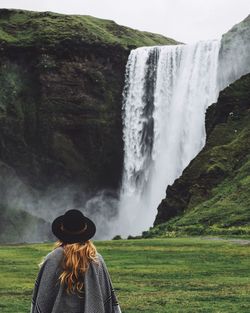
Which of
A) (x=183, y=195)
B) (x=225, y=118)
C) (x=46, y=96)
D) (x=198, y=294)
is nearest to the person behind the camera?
(x=198, y=294)

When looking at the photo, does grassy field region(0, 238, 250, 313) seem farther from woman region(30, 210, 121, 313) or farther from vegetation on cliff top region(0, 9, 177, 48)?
vegetation on cliff top region(0, 9, 177, 48)

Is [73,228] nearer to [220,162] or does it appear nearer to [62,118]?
[220,162]

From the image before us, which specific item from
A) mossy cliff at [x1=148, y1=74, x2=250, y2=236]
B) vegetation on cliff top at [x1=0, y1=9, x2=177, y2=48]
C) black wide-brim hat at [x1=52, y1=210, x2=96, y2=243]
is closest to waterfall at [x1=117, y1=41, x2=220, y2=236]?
vegetation on cliff top at [x1=0, y1=9, x2=177, y2=48]

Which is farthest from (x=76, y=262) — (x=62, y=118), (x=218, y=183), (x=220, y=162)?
(x=62, y=118)

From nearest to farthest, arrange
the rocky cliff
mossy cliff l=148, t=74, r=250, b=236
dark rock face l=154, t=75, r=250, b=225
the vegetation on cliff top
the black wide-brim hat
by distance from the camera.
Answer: the black wide-brim hat → mossy cliff l=148, t=74, r=250, b=236 → dark rock face l=154, t=75, r=250, b=225 → the rocky cliff → the vegetation on cliff top

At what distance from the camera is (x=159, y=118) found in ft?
320

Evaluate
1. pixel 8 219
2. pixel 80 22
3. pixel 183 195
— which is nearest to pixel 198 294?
pixel 183 195

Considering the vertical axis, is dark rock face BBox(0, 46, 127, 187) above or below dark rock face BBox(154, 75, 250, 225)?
above

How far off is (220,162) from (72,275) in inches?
2416

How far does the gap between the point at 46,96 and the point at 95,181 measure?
1492 cm

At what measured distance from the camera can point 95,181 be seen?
102312mm

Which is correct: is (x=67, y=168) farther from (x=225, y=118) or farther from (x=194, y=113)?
(x=225, y=118)

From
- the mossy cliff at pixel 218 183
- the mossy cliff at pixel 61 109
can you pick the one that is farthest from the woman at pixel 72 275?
the mossy cliff at pixel 61 109

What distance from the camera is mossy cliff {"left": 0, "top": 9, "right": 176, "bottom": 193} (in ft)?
327
